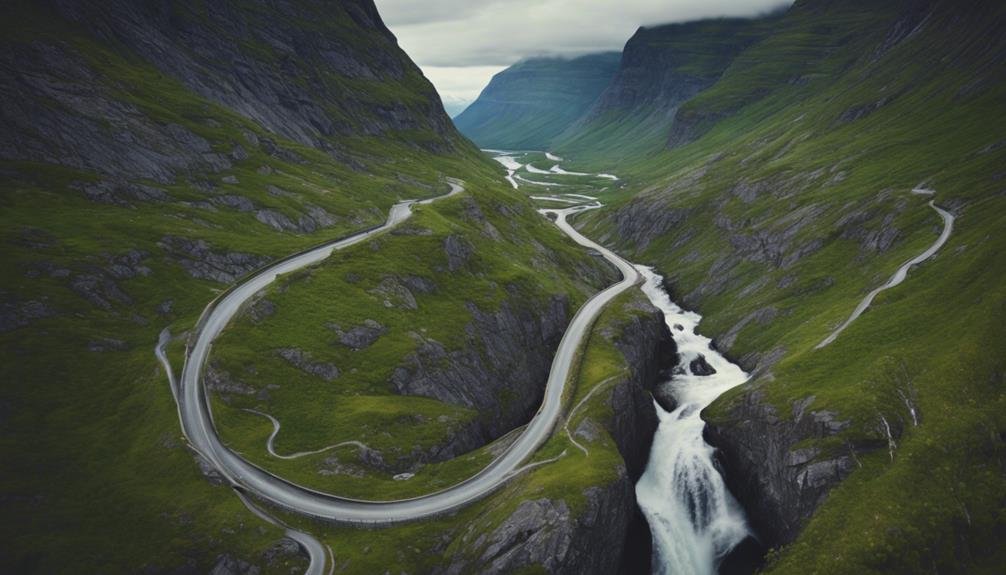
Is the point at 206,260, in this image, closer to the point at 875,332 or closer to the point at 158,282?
the point at 158,282

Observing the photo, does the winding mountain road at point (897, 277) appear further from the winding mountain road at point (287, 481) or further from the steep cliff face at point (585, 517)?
the winding mountain road at point (287, 481)

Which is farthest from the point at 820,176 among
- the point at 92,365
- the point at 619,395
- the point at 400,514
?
the point at 92,365

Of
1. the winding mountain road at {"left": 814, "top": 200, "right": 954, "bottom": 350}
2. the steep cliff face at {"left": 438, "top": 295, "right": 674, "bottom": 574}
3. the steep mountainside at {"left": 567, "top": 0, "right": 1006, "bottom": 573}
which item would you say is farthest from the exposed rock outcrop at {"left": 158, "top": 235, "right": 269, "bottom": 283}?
the winding mountain road at {"left": 814, "top": 200, "right": 954, "bottom": 350}

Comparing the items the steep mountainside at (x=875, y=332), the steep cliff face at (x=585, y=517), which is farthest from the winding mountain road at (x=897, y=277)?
the steep cliff face at (x=585, y=517)

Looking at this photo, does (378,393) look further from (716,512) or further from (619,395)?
(716,512)

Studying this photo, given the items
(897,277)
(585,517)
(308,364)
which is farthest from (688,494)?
Result: (308,364)

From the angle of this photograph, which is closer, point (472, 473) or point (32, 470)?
point (32, 470)

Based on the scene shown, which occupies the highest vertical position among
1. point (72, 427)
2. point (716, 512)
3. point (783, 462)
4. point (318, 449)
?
point (72, 427)
